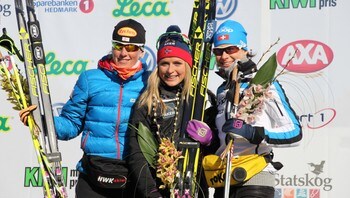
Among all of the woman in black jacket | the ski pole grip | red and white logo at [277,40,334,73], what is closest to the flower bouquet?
the woman in black jacket

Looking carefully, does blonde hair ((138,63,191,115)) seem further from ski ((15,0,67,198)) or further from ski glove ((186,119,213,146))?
ski ((15,0,67,198))

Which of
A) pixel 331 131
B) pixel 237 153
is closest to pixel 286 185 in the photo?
pixel 331 131

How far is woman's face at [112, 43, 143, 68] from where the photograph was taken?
443 cm

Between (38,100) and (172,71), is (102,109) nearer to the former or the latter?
(38,100)

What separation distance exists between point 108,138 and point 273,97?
1006mm

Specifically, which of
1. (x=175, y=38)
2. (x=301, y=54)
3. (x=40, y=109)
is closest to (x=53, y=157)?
(x=40, y=109)

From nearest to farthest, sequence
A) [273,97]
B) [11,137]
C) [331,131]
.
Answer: [273,97], [331,131], [11,137]

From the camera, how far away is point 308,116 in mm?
5922

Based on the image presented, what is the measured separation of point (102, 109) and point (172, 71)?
19.1 inches

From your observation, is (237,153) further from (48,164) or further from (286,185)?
(286,185)

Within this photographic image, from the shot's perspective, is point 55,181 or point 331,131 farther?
point 331,131

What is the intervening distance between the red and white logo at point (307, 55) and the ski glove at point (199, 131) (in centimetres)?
190

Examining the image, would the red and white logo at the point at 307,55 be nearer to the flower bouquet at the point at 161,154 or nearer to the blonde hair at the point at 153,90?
the blonde hair at the point at 153,90

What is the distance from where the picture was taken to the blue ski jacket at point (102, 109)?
4395mm
